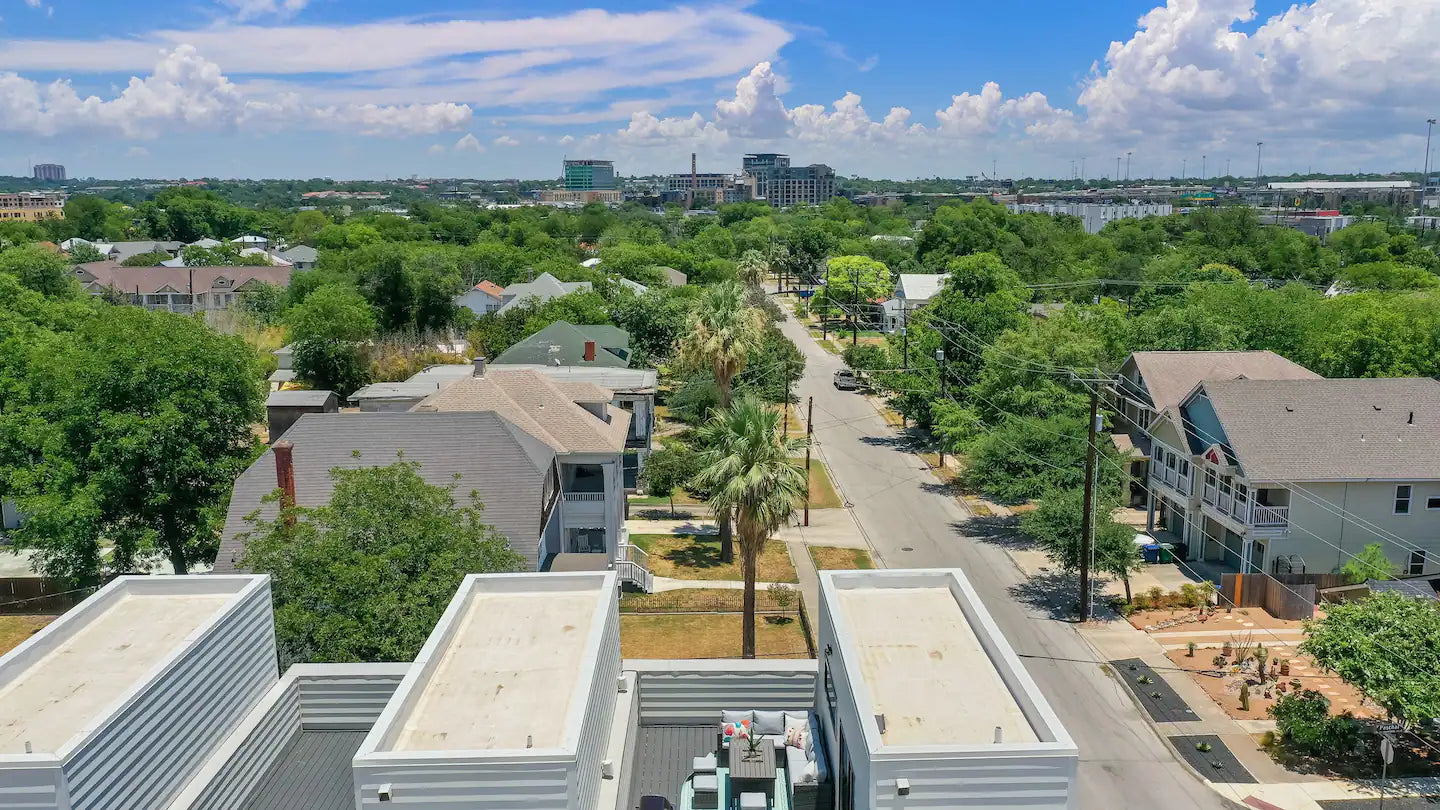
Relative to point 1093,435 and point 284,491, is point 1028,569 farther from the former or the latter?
point 284,491

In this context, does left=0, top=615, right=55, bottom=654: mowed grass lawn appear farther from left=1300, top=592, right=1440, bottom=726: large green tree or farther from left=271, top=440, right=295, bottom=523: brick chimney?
left=1300, top=592, right=1440, bottom=726: large green tree

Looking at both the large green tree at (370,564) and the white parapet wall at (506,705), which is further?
the large green tree at (370,564)

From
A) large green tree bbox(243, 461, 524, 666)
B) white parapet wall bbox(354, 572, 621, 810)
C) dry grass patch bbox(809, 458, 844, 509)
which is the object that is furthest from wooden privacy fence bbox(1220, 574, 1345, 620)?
white parapet wall bbox(354, 572, 621, 810)

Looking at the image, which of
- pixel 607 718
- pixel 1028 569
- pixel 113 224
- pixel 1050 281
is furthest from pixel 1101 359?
pixel 113 224

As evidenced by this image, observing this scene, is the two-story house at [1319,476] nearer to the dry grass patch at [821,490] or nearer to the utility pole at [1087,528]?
the utility pole at [1087,528]

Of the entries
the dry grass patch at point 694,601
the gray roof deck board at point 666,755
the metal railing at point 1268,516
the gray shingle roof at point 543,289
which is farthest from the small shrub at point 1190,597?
the gray shingle roof at point 543,289

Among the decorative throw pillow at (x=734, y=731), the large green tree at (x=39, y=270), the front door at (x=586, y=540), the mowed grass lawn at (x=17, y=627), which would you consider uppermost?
the large green tree at (x=39, y=270)

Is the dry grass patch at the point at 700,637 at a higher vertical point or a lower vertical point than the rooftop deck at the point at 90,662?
lower
